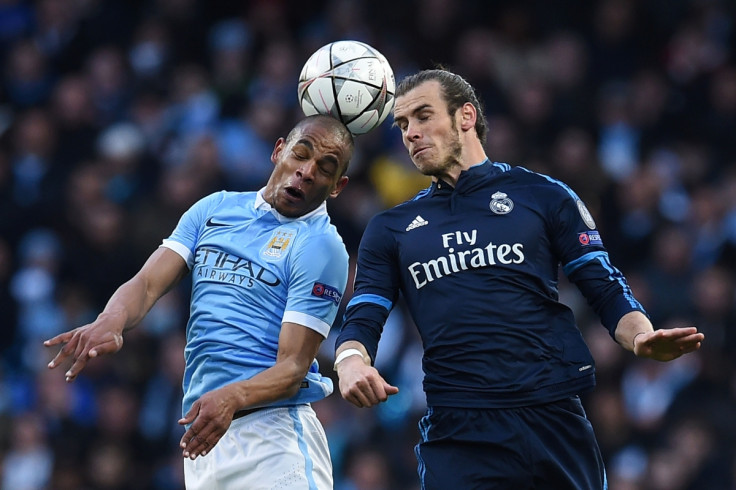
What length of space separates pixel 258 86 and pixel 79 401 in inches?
158

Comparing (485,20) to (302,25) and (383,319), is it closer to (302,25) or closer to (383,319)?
(302,25)

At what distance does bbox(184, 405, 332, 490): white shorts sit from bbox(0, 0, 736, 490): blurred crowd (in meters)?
4.01

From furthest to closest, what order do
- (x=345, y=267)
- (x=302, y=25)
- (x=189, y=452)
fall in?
(x=302, y=25), (x=345, y=267), (x=189, y=452)

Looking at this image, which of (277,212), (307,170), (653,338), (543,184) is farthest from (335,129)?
(653,338)

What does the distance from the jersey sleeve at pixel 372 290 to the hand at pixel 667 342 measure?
3.63ft

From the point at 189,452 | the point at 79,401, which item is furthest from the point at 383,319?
the point at 79,401

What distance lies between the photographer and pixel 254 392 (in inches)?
192

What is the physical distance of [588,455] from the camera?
16.2ft

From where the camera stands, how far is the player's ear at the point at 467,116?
215 inches

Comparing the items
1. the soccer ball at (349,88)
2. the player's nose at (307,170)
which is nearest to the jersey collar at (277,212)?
the player's nose at (307,170)

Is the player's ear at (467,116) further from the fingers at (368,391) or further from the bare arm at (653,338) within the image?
the fingers at (368,391)

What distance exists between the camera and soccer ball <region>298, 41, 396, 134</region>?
19.2 ft

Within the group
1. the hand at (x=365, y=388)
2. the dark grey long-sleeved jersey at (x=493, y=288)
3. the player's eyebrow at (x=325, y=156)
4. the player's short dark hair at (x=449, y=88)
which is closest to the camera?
the hand at (x=365, y=388)

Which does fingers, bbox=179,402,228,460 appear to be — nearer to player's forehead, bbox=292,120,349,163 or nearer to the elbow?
the elbow
